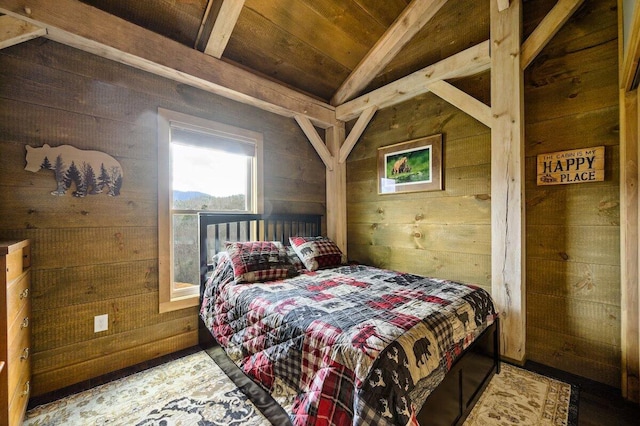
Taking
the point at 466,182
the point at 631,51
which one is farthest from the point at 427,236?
the point at 631,51

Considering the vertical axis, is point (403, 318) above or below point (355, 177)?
below

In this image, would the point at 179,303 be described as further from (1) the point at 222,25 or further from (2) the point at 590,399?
(2) the point at 590,399

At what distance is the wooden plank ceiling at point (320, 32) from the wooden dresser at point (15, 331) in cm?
174

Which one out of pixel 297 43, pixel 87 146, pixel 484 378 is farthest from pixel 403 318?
pixel 297 43

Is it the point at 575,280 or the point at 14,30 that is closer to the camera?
the point at 14,30

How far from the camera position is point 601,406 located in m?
1.65

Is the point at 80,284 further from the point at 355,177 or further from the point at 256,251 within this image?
the point at 355,177

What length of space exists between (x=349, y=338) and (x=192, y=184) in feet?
6.76

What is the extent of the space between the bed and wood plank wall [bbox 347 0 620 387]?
549 mm

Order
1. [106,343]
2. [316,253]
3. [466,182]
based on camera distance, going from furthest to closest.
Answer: [316,253] < [466,182] < [106,343]

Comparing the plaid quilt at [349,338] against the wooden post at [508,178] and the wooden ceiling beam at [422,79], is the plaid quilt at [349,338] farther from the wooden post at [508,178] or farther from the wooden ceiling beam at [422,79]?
the wooden ceiling beam at [422,79]

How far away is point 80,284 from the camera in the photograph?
6.33 feet

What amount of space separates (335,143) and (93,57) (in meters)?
2.41

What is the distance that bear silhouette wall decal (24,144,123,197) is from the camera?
180 centimetres
